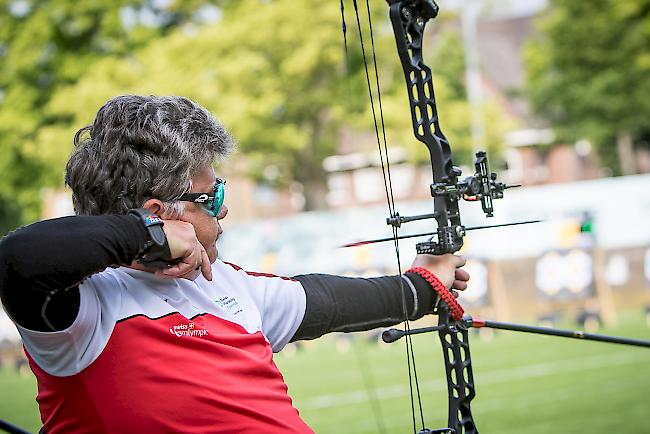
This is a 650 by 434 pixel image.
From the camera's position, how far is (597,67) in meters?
22.4

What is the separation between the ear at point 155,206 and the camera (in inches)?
67.7

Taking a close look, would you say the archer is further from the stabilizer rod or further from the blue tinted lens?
the stabilizer rod

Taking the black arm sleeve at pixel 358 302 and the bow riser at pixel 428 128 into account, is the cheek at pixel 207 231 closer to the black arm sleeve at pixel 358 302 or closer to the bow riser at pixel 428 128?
the black arm sleeve at pixel 358 302

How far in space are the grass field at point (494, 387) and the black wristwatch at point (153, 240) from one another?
4.32 meters

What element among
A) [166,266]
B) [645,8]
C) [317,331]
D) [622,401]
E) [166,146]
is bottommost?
[622,401]

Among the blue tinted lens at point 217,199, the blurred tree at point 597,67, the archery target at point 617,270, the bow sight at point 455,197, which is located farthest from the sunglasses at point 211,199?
the blurred tree at point 597,67

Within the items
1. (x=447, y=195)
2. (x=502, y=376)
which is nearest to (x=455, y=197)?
(x=447, y=195)

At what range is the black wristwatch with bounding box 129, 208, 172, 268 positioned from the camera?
5.21ft

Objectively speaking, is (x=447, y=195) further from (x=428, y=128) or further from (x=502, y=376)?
(x=502, y=376)

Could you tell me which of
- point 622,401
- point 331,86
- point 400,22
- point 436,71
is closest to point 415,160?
point 331,86

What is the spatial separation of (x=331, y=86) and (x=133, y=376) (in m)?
16.2

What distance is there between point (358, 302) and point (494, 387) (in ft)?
18.3

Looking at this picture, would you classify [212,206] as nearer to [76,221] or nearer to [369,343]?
[76,221]

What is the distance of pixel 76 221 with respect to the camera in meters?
1.54
